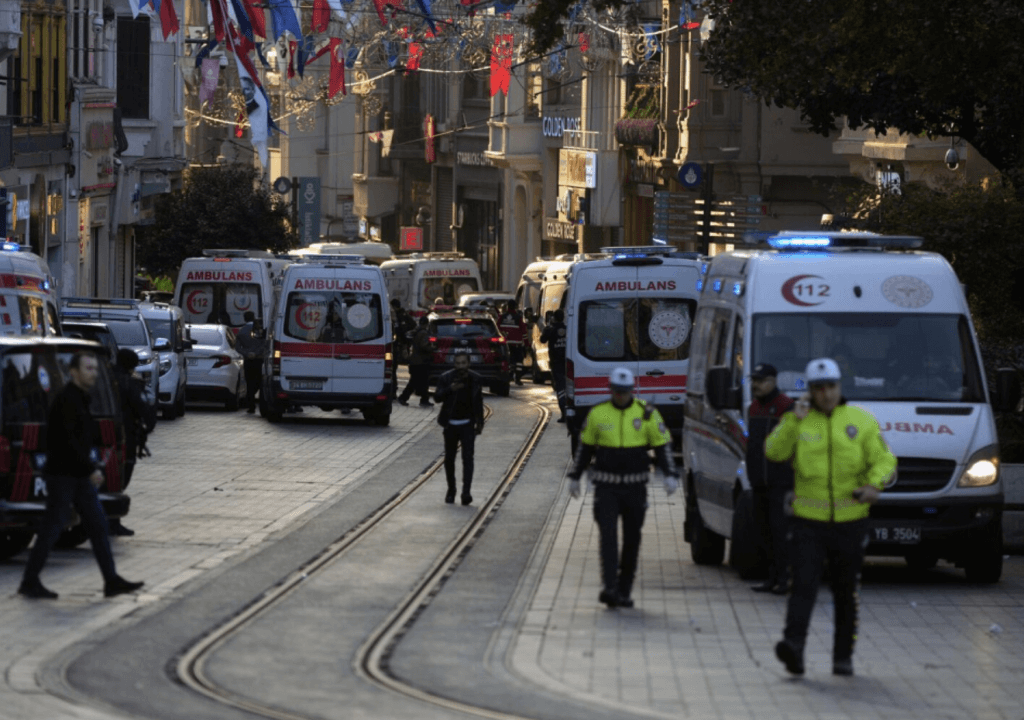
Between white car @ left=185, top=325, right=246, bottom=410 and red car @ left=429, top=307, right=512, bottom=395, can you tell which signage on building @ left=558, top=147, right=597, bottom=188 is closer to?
red car @ left=429, top=307, right=512, bottom=395

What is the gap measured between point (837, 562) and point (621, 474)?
9.47 feet

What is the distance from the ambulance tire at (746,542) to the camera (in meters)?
15.3

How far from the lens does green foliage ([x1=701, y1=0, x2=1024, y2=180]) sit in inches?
750

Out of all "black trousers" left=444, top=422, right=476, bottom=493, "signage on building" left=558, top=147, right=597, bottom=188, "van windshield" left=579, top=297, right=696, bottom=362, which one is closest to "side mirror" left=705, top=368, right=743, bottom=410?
"black trousers" left=444, top=422, right=476, bottom=493

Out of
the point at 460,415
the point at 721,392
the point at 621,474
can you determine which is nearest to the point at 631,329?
the point at 460,415

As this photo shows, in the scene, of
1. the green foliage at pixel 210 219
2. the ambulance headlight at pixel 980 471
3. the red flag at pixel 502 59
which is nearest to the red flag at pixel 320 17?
the red flag at pixel 502 59

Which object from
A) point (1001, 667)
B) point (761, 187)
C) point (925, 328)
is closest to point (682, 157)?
point (761, 187)

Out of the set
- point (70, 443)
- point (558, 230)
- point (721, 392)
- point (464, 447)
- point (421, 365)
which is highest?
point (558, 230)

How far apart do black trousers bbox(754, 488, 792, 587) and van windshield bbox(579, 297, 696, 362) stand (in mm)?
12310

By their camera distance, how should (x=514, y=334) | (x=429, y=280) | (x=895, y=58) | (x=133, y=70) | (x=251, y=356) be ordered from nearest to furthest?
(x=895, y=58), (x=251, y=356), (x=514, y=334), (x=429, y=280), (x=133, y=70)

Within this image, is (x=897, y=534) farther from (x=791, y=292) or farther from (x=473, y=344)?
(x=473, y=344)

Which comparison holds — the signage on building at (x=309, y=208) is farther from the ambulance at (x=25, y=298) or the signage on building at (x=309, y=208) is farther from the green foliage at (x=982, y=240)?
the ambulance at (x=25, y=298)

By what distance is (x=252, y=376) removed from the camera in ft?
119

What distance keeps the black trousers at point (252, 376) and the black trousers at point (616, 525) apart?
22396 millimetres
